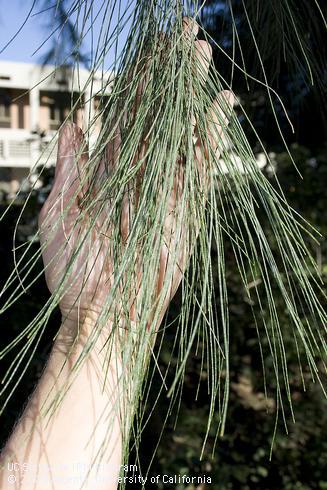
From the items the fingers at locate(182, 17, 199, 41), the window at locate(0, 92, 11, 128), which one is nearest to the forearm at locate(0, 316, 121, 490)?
the fingers at locate(182, 17, 199, 41)

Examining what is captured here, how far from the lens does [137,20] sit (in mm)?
617

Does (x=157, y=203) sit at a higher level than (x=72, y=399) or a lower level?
higher

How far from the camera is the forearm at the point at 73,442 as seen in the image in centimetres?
63

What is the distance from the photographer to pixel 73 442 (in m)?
0.64

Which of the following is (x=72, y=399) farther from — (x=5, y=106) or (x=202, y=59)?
(x=5, y=106)

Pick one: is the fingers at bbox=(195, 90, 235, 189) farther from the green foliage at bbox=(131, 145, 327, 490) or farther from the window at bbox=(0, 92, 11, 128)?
the window at bbox=(0, 92, 11, 128)

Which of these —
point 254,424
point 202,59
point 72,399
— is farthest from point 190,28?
point 254,424

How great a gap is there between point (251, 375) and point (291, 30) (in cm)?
153

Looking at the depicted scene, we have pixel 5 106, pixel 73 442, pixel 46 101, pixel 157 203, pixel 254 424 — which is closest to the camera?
pixel 157 203

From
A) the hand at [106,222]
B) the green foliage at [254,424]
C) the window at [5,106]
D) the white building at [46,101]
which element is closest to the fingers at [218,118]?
the hand at [106,222]

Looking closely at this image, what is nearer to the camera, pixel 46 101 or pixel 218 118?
pixel 218 118

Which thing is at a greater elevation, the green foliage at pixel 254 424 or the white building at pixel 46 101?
the white building at pixel 46 101

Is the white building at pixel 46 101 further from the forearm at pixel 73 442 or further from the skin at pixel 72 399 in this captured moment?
the forearm at pixel 73 442

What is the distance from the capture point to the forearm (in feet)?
2.06
